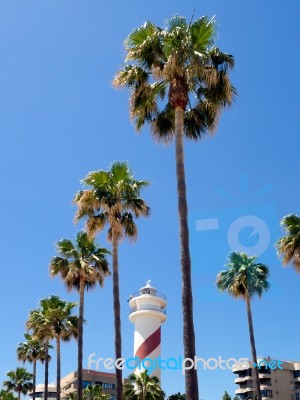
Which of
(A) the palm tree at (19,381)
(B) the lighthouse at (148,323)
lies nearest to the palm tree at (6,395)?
(A) the palm tree at (19,381)

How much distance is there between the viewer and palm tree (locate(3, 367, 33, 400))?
6619 cm

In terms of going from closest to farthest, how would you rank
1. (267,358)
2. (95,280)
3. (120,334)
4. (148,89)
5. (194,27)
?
1. (194,27)
2. (148,89)
3. (120,334)
4. (95,280)
5. (267,358)

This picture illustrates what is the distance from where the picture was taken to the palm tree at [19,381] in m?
66.2

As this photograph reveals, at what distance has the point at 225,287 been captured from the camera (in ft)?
161

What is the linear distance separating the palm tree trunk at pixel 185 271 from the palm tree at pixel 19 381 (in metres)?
55.3

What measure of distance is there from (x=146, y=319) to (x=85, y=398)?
8.97 meters

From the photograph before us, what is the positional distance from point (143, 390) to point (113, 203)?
15.1 meters

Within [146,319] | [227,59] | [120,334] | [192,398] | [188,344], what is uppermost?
[227,59]

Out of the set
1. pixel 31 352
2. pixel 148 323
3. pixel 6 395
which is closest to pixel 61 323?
pixel 148 323

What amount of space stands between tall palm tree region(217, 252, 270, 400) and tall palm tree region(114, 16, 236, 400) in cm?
2874

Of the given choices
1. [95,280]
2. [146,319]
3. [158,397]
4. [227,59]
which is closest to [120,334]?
[95,280]

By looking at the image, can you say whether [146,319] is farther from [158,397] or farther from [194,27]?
[194,27]

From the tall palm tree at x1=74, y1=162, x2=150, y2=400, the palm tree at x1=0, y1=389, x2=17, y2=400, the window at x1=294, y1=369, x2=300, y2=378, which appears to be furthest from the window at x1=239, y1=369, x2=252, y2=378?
the tall palm tree at x1=74, y1=162, x2=150, y2=400

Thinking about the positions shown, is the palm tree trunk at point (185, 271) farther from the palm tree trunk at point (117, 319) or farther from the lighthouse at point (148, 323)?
the lighthouse at point (148, 323)
